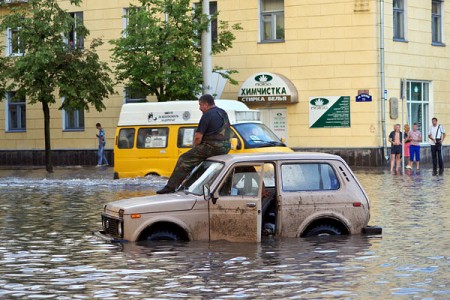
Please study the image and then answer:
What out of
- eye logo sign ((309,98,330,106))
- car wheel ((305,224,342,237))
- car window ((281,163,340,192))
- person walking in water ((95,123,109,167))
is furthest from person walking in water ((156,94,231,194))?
person walking in water ((95,123,109,167))

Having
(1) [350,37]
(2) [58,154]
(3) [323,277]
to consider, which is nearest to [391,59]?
(1) [350,37]

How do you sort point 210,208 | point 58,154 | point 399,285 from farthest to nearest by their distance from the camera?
point 58,154 < point 210,208 < point 399,285

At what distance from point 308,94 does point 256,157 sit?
28668mm

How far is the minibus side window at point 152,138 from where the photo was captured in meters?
30.0

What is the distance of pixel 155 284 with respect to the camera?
35.3 ft

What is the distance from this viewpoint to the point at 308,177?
14.1 meters

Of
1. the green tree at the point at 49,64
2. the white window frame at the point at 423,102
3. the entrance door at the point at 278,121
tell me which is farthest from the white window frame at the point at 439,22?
the green tree at the point at 49,64

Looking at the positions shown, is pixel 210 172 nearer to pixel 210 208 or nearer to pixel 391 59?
pixel 210 208

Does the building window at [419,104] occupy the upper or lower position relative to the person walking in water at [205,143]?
upper

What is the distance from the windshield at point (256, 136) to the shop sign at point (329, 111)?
42.3ft

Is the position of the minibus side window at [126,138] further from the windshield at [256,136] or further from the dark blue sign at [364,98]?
the dark blue sign at [364,98]

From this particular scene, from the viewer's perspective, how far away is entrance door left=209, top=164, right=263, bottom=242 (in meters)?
13.7

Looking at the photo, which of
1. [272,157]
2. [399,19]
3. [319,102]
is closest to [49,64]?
[319,102]

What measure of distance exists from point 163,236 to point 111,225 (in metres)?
0.76
